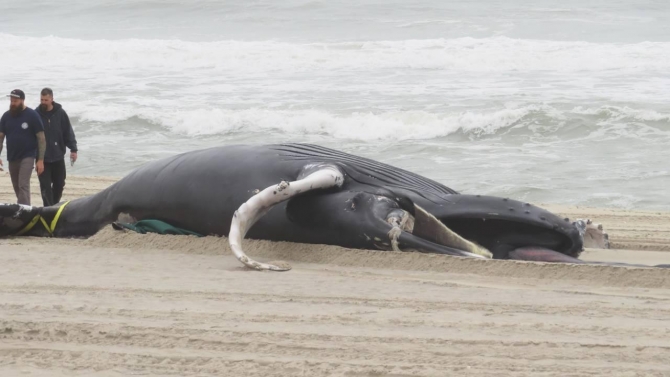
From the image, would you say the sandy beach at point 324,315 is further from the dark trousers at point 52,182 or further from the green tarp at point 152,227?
the dark trousers at point 52,182

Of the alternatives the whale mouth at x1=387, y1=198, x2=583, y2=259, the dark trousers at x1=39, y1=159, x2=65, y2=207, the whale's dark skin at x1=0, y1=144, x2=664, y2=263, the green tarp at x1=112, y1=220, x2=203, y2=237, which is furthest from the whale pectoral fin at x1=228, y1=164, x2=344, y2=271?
the dark trousers at x1=39, y1=159, x2=65, y2=207

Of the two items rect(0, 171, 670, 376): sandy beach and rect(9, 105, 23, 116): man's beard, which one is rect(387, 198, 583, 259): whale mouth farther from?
rect(9, 105, 23, 116): man's beard

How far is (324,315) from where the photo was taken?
512 cm

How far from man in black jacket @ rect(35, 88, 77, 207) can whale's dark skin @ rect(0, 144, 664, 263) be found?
252cm

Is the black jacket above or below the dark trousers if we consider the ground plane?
above

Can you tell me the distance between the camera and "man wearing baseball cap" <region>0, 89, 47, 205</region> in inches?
407

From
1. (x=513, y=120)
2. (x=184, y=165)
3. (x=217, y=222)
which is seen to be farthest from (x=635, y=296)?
(x=513, y=120)

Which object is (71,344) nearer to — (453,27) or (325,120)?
(325,120)

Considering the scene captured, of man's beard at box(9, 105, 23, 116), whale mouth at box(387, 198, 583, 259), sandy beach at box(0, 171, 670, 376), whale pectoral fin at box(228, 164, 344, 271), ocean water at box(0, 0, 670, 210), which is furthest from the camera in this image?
ocean water at box(0, 0, 670, 210)

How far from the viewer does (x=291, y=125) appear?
20.2 meters

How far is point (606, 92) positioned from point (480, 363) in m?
19.4

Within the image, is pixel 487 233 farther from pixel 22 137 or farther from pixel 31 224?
pixel 22 137

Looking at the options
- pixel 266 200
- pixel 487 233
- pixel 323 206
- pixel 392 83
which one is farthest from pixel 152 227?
pixel 392 83

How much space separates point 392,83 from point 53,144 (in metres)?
15.5
